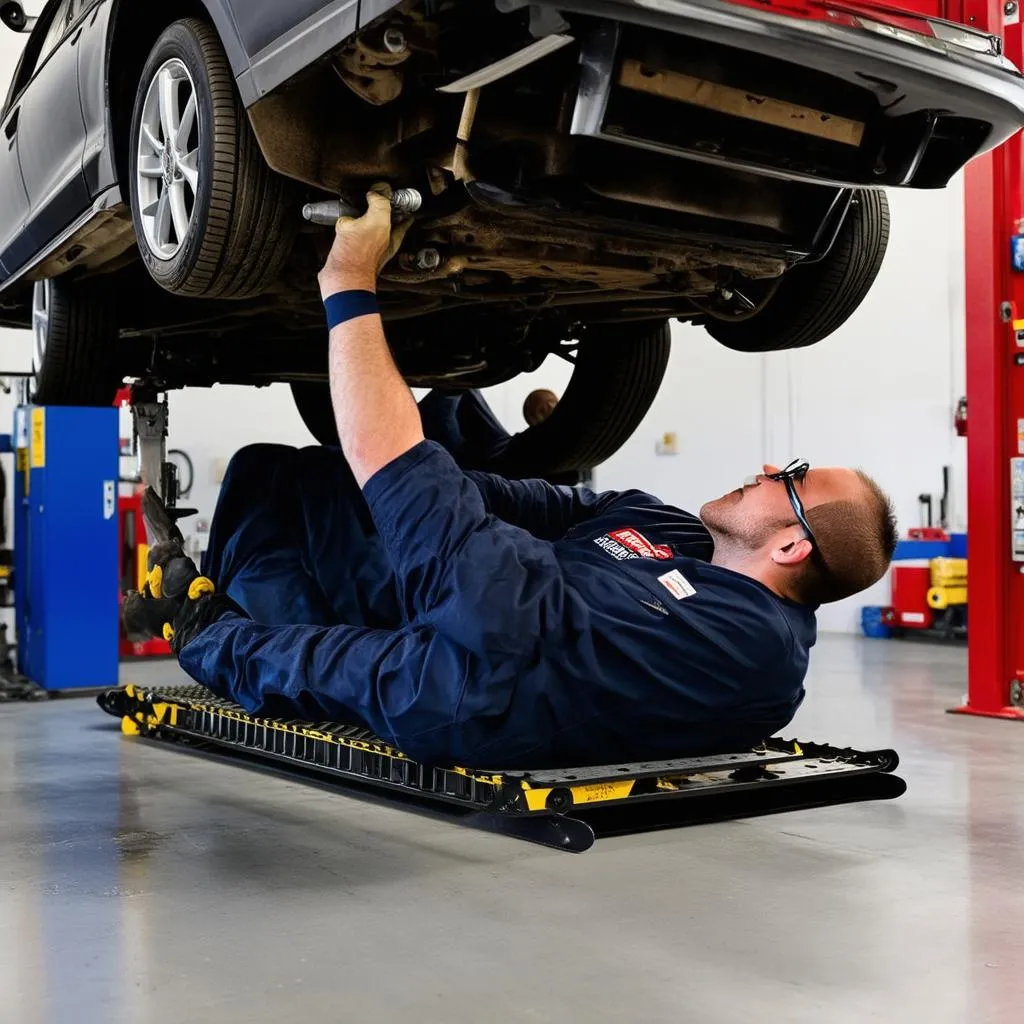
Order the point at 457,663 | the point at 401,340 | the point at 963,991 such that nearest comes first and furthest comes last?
the point at 963,991, the point at 457,663, the point at 401,340

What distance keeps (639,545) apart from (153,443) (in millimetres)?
2058

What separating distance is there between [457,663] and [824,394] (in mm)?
7565

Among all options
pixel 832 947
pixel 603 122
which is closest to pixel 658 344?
pixel 603 122

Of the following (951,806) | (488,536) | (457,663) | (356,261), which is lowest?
(951,806)

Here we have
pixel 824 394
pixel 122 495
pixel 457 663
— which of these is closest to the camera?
pixel 457 663

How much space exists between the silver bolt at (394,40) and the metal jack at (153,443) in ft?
7.79

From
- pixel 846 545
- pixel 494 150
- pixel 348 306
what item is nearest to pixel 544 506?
pixel 846 545

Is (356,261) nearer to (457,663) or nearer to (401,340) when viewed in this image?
(457,663)

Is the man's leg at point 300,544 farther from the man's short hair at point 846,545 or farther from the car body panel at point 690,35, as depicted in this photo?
the man's short hair at point 846,545

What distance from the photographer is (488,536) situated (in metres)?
A: 2.63

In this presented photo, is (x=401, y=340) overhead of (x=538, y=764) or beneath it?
overhead

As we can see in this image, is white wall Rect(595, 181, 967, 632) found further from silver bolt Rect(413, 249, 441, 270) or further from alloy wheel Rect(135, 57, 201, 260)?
alloy wheel Rect(135, 57, 201, 260)

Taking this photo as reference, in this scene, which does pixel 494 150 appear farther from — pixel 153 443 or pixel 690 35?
pixel 153 443

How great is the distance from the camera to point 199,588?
11.8ft
